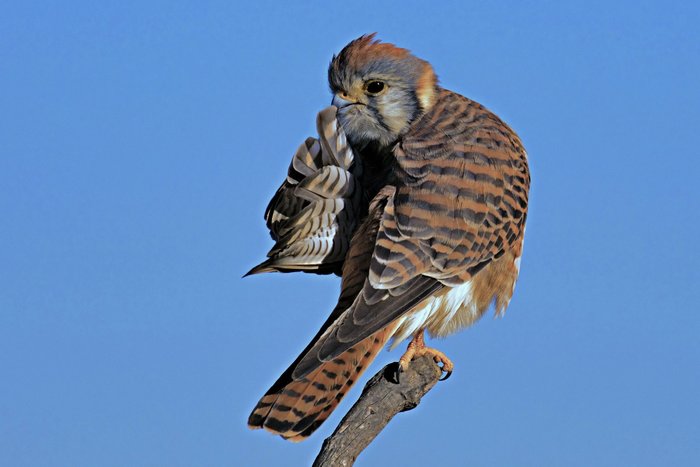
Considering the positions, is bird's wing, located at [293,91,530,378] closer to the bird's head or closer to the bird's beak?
the bird's head

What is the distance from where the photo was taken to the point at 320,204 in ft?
14.0

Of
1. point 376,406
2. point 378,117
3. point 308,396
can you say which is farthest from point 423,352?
point 378,117

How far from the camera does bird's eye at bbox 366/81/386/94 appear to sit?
4.41m

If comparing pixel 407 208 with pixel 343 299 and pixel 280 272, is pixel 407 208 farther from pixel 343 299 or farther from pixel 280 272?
pixel 280 272

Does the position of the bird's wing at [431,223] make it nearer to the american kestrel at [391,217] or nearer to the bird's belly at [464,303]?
the american kestrel at [391,217]

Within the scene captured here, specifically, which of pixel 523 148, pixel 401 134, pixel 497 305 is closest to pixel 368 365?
pixel 497 305

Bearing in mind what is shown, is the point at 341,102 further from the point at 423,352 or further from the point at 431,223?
the point at 423,352

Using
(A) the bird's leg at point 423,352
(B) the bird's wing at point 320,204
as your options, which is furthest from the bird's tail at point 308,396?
(B) the bird's wing at point 320,204

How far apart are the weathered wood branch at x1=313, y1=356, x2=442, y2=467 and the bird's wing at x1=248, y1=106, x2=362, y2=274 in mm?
598

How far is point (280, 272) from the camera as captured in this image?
14.6ft

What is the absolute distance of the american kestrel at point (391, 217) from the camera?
391cm

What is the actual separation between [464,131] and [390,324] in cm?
108

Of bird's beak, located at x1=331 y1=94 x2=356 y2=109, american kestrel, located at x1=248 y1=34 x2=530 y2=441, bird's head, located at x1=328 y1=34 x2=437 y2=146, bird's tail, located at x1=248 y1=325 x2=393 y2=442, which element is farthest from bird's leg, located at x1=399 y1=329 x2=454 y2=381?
bird's beak, located at x1=331 y1=94 x2=356 y2=109

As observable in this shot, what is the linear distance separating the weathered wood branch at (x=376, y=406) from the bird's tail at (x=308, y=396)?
105 millimetres
